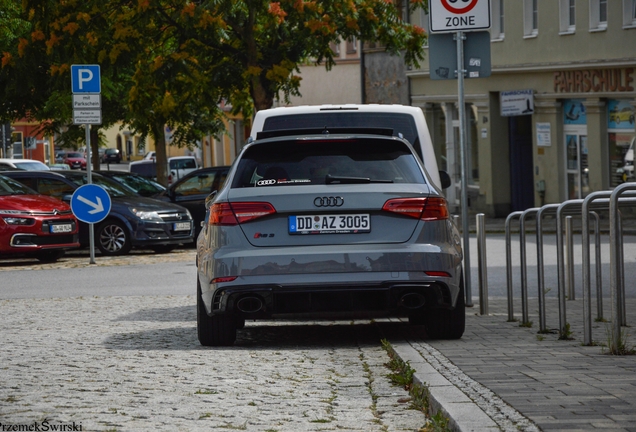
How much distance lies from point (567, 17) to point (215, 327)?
26.5 m

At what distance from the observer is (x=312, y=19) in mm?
27094

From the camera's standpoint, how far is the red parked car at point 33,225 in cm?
2066

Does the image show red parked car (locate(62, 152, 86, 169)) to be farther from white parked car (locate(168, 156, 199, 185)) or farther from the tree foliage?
the tree foliage

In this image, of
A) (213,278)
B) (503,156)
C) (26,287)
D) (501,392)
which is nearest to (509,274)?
(213,278)

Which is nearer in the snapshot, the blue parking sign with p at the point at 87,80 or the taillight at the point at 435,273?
the taillight at the point at 435,273

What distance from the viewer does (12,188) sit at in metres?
22.3

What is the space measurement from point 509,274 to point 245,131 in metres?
55.6

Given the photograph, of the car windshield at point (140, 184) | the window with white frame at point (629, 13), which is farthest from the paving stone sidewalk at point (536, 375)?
the window with white frame at point (629, 13)

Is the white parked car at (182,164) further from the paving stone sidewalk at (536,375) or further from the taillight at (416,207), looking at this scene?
the taillight at (416,207)

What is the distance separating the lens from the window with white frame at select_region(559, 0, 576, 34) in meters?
34.4

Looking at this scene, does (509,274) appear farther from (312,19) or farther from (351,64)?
(351,64)

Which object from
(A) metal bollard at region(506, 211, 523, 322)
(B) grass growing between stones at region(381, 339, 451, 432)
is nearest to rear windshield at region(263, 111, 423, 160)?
(A) metal bollard at region(506, 211, 523, 322)

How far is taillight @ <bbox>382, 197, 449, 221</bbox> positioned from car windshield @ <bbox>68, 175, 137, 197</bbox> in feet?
50.7

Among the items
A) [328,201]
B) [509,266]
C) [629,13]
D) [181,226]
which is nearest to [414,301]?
[328,201]
